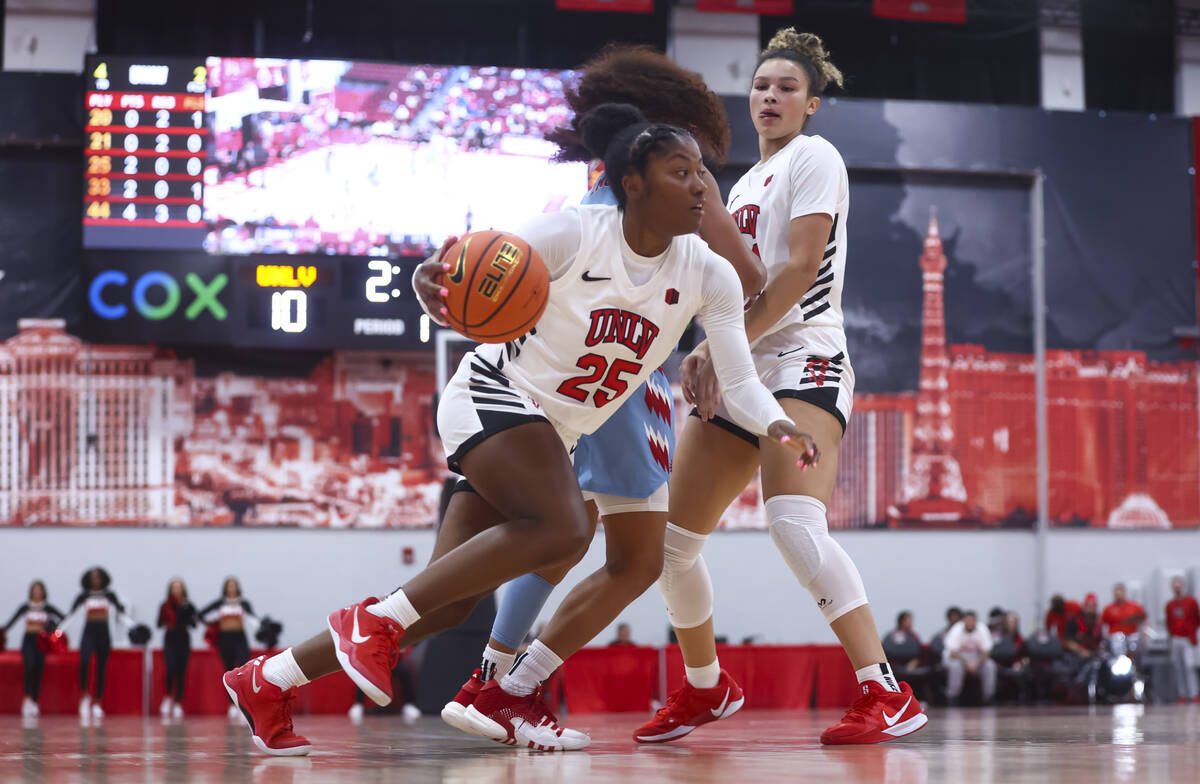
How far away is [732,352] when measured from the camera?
3350mm

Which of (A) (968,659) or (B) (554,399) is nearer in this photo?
(B) (554,399)

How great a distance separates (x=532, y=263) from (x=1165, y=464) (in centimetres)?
1418

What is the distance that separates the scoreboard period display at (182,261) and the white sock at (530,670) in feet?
28.8

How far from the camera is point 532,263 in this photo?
9.91 feet

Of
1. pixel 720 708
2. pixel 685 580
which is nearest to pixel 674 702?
pixel 720 708

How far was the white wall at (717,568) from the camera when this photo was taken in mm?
13633

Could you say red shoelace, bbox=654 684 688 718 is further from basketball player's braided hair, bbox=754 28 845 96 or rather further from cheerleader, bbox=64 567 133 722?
cheerleader, bbox=64 567 133 722

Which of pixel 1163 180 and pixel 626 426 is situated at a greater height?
pixel 1163 180

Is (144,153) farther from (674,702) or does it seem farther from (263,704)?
(263,704)

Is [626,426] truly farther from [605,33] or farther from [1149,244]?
[1149,244]

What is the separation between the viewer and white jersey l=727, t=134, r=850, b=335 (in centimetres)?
391

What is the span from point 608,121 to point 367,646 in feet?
4.90

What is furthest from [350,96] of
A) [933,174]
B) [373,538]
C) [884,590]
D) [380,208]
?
[884,590]

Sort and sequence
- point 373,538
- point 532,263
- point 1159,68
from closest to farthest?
1. point 532,263
2. point 373,538
3. point 1159,68
